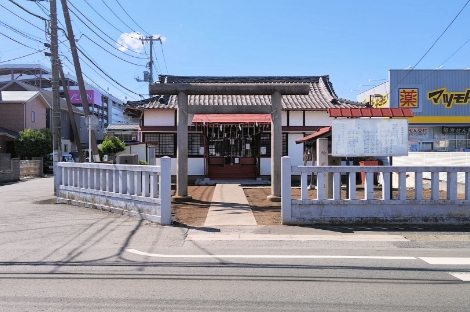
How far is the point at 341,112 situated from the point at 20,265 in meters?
7.48

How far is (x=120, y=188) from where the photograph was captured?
418 inches

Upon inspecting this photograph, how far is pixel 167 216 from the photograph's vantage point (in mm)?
9266

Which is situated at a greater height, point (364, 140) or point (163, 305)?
point (364, 140)

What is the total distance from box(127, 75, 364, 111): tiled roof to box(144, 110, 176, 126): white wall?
381 millimetres

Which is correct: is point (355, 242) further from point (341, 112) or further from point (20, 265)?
point (20, 265)

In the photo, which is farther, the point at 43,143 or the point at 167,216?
the point at 43,143

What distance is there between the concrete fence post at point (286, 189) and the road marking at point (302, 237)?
931mm

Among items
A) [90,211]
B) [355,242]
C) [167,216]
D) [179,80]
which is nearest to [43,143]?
[179,80]

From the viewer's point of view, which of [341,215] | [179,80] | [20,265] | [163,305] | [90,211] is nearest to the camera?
[163,305]

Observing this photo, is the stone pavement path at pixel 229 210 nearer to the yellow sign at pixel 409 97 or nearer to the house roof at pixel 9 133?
the house roof at pixel 9 133

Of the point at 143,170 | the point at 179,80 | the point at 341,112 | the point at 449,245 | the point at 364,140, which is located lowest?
the point at 449,245

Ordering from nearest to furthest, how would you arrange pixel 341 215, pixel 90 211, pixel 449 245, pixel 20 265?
pixel 20 265 < pixel 449 245 < pixel 341 215 < pixel 90 211

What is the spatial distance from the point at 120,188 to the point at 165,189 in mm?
1998

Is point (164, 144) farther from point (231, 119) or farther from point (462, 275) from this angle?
point (462, 275)
